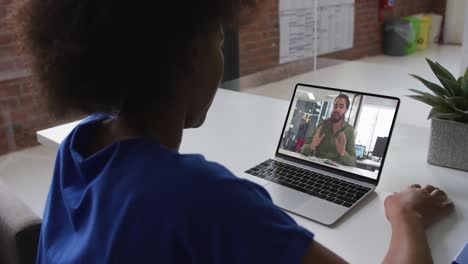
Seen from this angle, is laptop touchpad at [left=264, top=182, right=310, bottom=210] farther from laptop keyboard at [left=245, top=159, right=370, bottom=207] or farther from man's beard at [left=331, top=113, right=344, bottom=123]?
man's beard at [left=331, top=113, right=344, bottom=123]

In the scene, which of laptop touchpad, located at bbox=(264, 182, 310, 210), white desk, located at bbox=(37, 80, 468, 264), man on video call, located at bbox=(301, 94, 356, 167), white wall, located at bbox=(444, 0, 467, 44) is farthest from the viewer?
white wall, located at bbox=(444, 0, 467, 44)

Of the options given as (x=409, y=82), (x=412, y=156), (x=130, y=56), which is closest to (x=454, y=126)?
(x=412, y=156)

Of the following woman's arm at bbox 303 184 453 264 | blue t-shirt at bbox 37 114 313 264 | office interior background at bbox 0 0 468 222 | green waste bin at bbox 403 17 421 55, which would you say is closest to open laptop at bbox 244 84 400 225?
woman's arm at bbox 303 184 453 264

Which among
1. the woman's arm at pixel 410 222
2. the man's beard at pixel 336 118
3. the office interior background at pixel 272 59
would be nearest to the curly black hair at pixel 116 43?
the woman's arm at pixel 410 222

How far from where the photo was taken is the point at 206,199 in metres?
0.55

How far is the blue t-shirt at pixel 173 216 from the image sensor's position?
0.54 meters

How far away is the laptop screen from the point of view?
1107 millimetres

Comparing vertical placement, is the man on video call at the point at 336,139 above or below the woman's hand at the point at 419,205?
above

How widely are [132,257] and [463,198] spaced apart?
79 centimetres

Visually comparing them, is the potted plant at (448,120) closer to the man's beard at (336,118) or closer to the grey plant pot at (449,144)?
the grey plant pot at (449,144)

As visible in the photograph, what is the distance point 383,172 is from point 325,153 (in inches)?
6.4

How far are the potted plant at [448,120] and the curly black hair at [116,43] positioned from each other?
73 cm

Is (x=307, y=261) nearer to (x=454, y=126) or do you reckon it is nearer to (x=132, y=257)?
(x=132, y=257)

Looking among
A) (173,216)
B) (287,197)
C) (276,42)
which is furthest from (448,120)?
(276,42)
